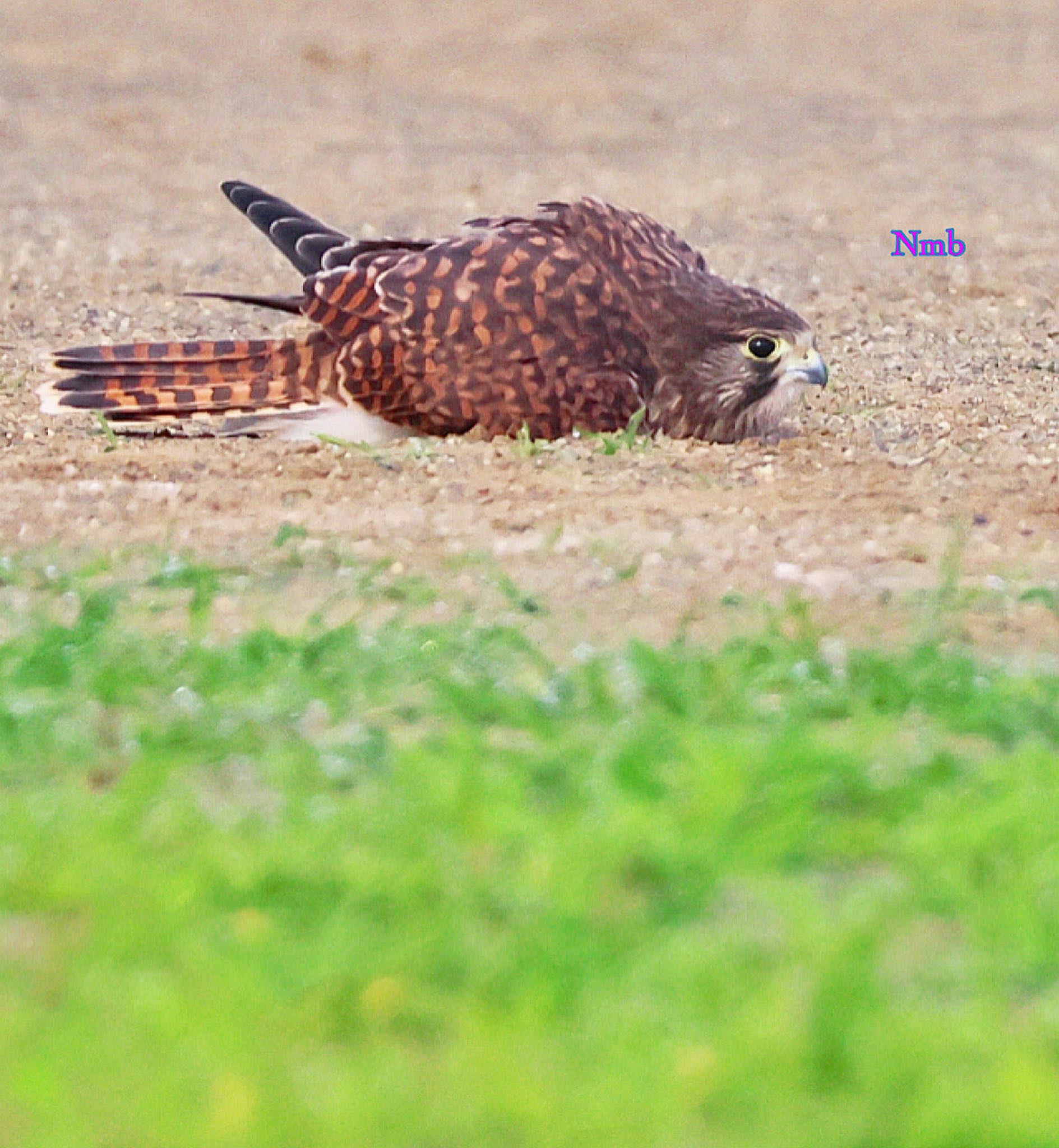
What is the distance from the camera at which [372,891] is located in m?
2.97

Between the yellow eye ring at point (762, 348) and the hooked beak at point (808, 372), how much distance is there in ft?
0.21

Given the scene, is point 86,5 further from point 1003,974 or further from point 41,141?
point 1003,974

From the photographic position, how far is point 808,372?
621cm

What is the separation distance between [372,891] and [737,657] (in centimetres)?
122

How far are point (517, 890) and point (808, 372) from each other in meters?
3.51

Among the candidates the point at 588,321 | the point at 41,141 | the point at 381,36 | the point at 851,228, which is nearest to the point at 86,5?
the point at 381,36

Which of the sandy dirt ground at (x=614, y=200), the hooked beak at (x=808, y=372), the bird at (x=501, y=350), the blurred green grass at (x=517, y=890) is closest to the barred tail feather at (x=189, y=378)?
the bird at (x=501, y=350)

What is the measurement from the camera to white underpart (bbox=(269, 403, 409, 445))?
620 cm

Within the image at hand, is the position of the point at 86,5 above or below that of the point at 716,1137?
above

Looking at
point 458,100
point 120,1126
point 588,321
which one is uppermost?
point 458,100

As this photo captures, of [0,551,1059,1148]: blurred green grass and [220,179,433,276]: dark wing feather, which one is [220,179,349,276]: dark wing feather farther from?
[0,551,1059,1148]: blurred green grass

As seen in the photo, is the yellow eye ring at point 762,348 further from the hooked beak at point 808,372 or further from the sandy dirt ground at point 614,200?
the sandy dirt ground at point 614,200

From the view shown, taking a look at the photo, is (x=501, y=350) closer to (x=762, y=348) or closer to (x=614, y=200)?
(x=762, y=348)

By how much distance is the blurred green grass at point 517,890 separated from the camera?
2.39m
